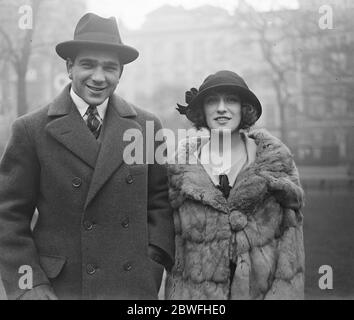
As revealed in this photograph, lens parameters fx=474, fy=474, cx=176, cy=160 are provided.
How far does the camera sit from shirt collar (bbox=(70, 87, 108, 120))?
229cm

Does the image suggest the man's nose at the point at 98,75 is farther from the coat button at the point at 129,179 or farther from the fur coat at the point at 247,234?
the fur coat at the point at 247,234

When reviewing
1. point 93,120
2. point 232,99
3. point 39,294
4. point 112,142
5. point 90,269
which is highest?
point 232,99

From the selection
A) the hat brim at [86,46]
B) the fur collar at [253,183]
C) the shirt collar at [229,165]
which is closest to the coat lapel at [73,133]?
the hat brim at [86,46]

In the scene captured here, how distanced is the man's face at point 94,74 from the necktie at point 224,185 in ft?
2.24

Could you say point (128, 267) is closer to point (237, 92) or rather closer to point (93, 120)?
point (93, 120)

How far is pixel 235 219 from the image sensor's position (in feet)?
7.11

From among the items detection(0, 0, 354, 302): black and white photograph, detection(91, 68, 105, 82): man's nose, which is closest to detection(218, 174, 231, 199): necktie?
detection(0, 0, 354, 302): black and white photograph

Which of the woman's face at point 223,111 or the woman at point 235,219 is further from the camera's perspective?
the woman's face at point 223,111

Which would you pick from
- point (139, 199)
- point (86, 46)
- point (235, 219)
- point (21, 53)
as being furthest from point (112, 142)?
point (21, 53)

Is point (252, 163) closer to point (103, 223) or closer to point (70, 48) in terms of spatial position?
point (103, 223)

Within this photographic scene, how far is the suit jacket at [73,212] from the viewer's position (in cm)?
216

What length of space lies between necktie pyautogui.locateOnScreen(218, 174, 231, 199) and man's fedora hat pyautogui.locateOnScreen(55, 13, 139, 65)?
2.43ft

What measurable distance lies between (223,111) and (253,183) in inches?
14.9
